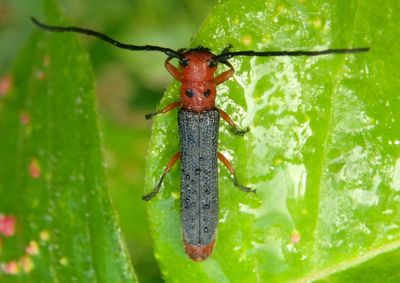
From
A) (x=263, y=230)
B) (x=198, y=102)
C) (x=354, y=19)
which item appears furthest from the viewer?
(x=198, y=102)

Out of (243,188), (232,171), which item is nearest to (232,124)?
(232,171)

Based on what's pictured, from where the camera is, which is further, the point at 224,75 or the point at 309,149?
the point at 224,75

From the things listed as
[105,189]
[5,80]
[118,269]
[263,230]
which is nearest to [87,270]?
[118,269]

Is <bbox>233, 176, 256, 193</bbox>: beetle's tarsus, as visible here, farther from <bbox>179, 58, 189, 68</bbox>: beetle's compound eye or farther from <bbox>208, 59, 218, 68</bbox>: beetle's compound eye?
<bbox>179, 58, 189, 68</bbox>: beetle's compound eye

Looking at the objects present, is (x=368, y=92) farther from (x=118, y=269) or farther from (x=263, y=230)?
(x=118, y=269)

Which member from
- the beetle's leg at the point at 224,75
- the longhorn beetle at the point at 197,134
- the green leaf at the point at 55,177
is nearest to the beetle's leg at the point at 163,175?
the longhorn beetle at the point at 197,134

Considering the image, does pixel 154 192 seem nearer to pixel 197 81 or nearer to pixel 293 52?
pixel 197 81
